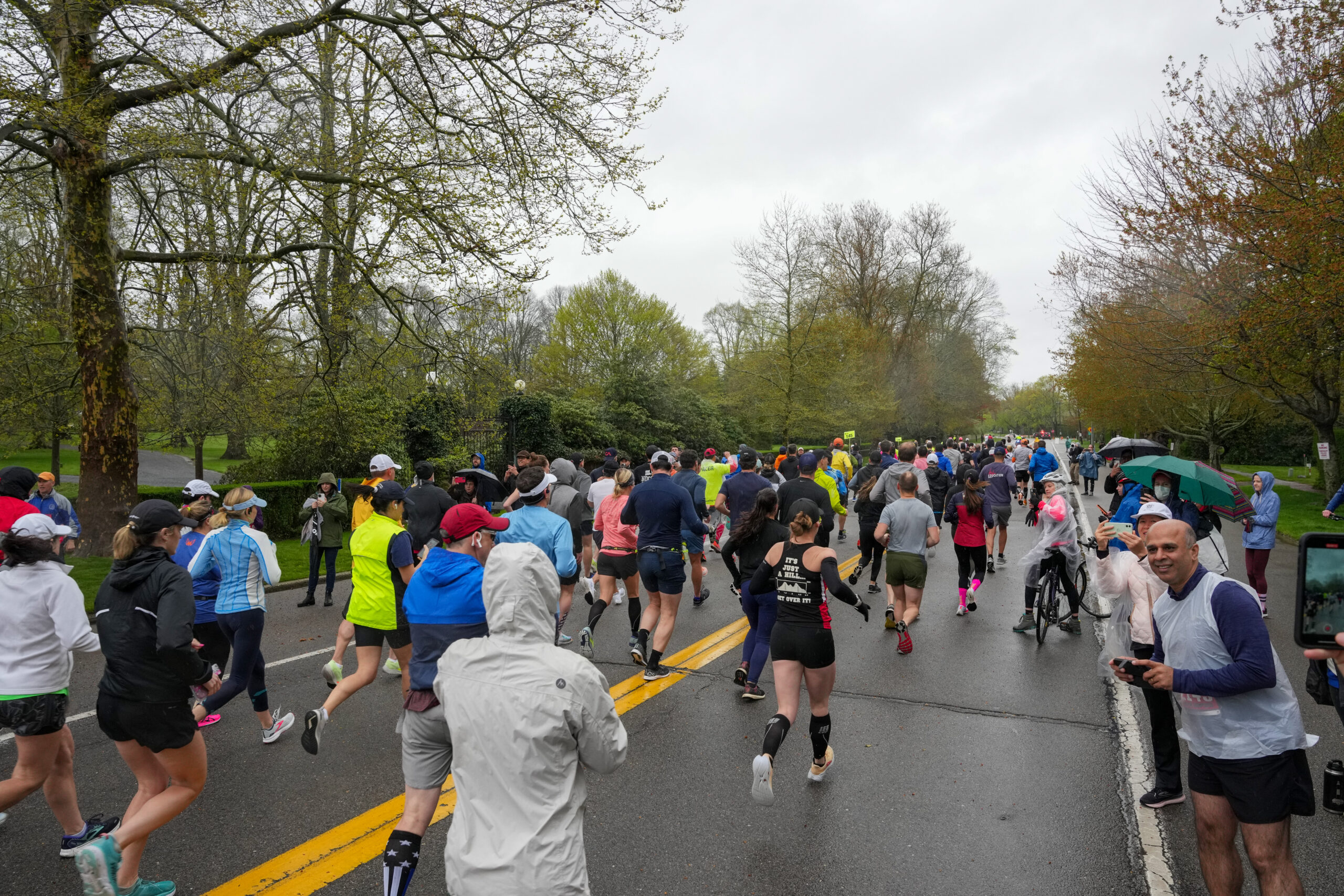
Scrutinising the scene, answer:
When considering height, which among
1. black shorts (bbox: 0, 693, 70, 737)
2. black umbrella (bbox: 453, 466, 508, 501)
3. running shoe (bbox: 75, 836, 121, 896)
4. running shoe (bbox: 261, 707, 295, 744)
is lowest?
running shoe (bbox: 261, 707, 295, 744)

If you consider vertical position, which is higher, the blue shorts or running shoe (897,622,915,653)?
the blue shorts

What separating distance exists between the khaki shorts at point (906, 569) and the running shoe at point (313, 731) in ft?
18.1

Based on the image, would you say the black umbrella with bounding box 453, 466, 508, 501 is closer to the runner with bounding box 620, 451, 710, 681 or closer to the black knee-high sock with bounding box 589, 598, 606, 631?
the runner with bounding box 620, 451, 710, 681

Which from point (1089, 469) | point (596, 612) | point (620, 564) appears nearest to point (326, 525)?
point (596, 612)

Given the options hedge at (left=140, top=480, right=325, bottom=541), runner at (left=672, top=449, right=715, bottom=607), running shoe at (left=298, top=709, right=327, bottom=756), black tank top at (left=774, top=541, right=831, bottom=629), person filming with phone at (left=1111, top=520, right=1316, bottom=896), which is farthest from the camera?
hedge at (left=140, top=480, right=325, bottom=541)

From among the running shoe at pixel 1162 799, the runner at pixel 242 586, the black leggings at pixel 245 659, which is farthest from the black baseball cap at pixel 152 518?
the running shoe at pixel 1162 799

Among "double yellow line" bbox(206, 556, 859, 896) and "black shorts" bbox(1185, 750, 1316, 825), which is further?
"double yellow line" bbox(206, 556, 859, 896)

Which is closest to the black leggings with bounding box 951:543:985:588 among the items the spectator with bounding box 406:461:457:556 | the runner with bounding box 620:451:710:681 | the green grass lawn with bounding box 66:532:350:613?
the runner with bounding box 620:451:710:681

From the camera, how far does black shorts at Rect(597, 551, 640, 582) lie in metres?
7.56

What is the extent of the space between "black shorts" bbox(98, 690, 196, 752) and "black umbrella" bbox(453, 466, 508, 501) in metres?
3.17

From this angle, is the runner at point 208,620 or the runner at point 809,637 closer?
the runner at point 809,637

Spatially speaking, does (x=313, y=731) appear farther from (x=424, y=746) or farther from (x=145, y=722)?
(x=424, y=746)

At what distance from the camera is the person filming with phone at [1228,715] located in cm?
295

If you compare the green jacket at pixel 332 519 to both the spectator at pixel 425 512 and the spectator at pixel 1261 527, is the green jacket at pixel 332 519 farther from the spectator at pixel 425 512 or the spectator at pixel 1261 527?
the spectator at pixel 1261 527
